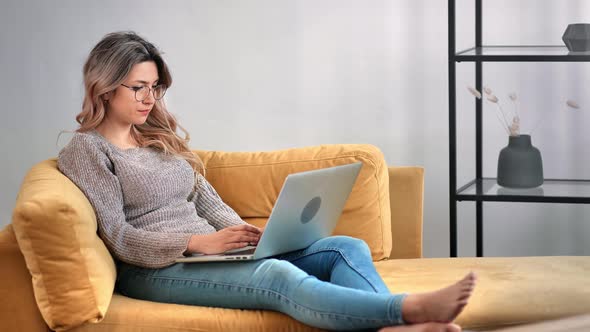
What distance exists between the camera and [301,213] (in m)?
2.26

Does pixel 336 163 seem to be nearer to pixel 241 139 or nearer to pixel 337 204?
pixel 337 204

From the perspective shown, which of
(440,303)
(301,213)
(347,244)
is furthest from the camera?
(347,244)

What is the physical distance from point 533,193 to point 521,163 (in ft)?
0.37

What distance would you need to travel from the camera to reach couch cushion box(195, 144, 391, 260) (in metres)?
2.81

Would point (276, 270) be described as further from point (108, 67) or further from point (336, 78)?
point (336, 78)

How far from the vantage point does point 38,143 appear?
152 inches

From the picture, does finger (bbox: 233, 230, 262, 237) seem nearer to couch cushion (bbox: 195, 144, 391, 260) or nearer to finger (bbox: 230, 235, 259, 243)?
finger (bbox: 230, 235, 259, 243)

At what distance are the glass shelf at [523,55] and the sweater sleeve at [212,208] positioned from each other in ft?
3.18

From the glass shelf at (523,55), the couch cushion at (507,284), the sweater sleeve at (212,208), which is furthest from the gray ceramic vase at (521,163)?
the sweater sleeve at (212,208)

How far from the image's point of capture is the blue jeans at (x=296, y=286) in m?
2.02

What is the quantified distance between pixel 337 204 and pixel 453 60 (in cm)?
88

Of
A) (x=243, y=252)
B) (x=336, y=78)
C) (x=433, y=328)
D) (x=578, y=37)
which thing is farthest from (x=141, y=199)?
(x=578, y=37)

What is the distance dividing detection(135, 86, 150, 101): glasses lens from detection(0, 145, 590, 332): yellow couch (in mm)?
310

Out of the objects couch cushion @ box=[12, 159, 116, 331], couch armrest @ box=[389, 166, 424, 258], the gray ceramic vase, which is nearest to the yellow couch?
couch cushion @ box=[12, 159, 116, 331]
